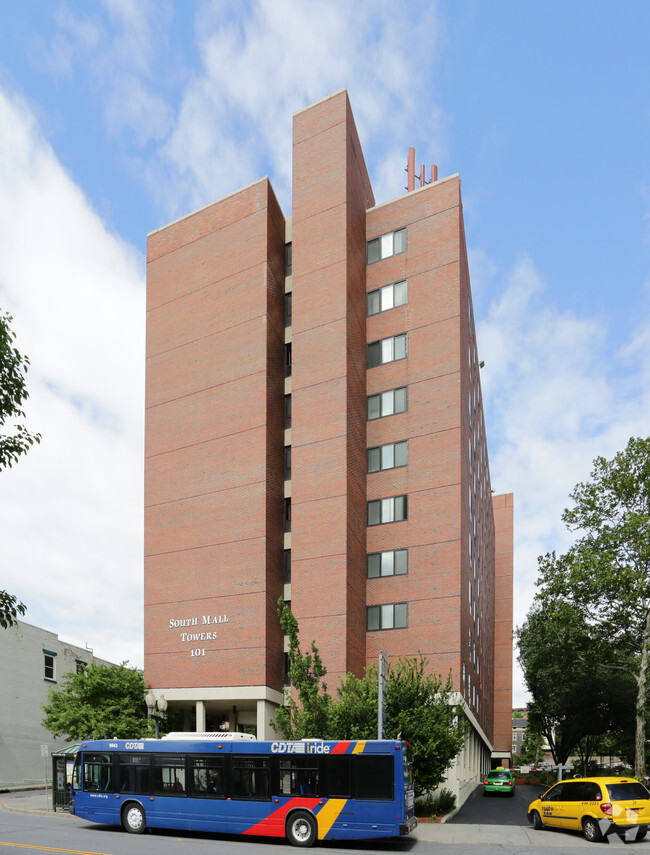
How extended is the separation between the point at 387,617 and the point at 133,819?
1771cm

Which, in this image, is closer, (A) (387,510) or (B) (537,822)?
(B) (537,822)

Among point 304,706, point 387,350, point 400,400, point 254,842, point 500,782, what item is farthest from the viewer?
point 500,782

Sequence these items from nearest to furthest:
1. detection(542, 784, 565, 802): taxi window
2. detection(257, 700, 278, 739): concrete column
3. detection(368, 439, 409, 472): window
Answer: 1. detection(542, 784, 565, 802): taxi window
2. detection(257, 700, 278, 739): concrete column
3. detection(368, 439, 409, 472): window

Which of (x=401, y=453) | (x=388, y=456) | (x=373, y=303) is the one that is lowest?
(x=388, y=456)

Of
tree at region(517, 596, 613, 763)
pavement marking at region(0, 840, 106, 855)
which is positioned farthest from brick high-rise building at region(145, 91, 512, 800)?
pavement marking at region(0, 840, 106, 855)

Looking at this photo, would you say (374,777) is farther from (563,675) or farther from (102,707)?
(563,675)

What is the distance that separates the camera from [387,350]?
4400 centimetres

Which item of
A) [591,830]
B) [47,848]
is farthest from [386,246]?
[47,848]

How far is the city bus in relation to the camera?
73.6 feet

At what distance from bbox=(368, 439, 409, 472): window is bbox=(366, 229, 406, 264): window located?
10810mm

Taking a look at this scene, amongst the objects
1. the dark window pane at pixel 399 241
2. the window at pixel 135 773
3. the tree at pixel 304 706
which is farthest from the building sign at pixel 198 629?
the dark window pane at pixel 399 241

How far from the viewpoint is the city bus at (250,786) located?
73.6ft

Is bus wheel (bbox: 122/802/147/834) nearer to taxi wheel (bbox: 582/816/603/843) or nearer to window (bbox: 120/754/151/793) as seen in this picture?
window (bbox: 120/754/151/793)

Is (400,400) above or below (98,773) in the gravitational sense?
above
